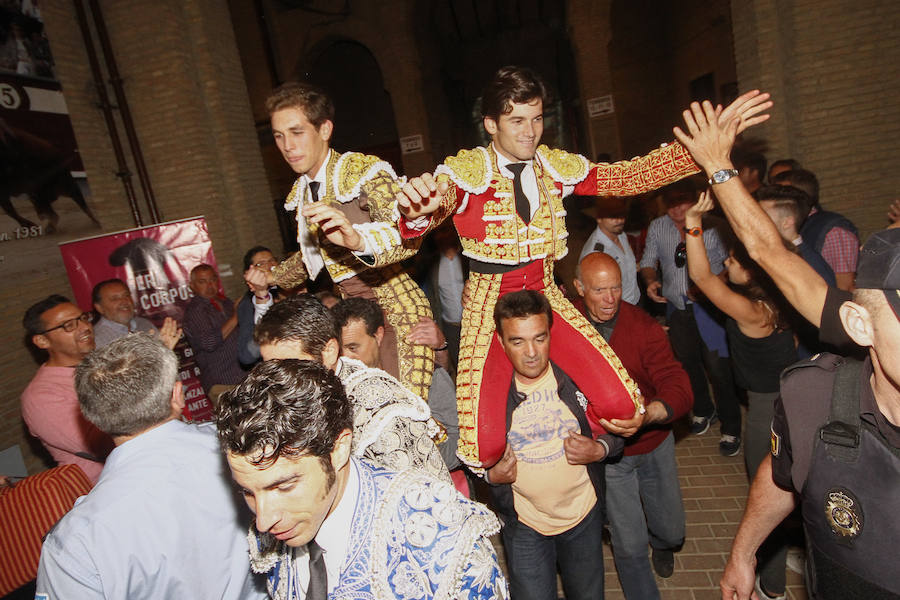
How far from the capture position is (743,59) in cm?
692

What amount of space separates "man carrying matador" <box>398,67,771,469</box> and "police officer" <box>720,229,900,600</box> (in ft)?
3.11

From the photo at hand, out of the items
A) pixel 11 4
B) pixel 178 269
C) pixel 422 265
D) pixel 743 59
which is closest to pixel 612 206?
pixel 422 265

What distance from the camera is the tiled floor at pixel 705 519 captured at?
3.40 metres

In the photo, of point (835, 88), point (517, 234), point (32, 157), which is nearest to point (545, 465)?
point (517, 234)

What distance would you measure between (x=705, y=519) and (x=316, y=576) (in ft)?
11.8

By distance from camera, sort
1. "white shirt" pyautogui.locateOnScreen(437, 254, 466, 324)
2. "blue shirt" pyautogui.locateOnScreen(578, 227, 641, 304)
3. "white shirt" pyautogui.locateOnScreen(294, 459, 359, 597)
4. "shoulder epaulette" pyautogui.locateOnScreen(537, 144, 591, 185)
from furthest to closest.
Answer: "white shirt" pyautogui.locateOnScreen(437, 254, 466, 324)
"blue shirt" pyautogui.locateOnScreen(578, 227, 641, 304)
"shoulder epaulette" pyautogui.locateOnScreen(537, 144, 591, 185)
"white shirt" pyautogui.locateOnScreen(294, 459, 359, 597)

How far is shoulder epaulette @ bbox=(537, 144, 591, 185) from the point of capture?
9.14 ft

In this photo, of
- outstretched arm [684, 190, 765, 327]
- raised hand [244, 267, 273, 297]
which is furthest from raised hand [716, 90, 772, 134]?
raised hand [244, 267, 273, 297]

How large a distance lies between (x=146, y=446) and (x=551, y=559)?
2007 millimetres

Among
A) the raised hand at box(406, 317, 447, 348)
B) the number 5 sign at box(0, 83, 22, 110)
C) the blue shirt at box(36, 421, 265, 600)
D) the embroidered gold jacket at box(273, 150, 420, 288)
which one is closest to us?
the blue shirt at box(36, 421, 265, 600)

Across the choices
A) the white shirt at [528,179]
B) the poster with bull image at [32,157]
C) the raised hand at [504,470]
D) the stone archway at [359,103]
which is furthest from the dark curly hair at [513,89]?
the stone archway at [359,103]

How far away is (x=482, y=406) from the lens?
2570 mm

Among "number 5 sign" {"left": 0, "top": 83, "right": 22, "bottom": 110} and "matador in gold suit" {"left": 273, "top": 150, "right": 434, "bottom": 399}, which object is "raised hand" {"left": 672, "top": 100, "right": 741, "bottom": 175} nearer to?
"matador in gold suit" {"left": 273, "top": 150, "right": 434, "bottom": 399}

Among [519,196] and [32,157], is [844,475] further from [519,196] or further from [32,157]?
[32,157]
